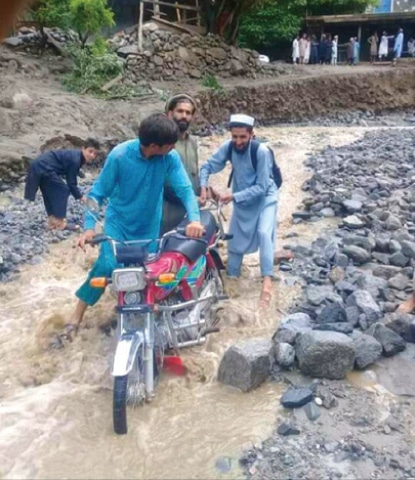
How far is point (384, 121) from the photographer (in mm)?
21156

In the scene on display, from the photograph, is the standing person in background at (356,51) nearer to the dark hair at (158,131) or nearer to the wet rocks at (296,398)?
the dark hair at (158,131)

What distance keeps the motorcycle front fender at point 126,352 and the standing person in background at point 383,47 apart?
81.7 ft

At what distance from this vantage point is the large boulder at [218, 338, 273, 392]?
4255 millimetres

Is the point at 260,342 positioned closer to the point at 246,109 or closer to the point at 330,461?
the point at 330,461

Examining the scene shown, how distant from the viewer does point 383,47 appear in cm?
2592

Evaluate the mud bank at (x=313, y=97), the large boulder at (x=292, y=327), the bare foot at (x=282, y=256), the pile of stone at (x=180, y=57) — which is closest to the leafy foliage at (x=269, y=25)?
the pile of stone at (x=180, y=57)

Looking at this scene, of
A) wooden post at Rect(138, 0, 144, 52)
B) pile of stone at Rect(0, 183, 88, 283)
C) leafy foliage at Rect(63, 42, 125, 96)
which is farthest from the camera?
wooden post at Rect(138, 0, 144, 52)

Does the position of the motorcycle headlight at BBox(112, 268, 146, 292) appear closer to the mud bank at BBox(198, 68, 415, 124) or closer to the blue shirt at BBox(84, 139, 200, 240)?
the blue shirt at BBox(84, 139, 200, 240)

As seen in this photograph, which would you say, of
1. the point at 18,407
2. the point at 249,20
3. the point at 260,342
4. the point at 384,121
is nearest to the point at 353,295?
the point at 260,342

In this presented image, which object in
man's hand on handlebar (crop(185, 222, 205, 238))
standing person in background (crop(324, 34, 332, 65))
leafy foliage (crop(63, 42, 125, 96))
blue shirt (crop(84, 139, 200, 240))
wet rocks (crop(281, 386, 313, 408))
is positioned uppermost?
standing person in background (crop(324, 34, 332, 65))

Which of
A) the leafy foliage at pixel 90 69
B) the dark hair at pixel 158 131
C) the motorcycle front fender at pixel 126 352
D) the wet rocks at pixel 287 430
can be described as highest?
the leafy foliage at pixel 90 69

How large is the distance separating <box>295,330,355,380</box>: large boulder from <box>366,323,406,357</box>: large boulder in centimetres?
37

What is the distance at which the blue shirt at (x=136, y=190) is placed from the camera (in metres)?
4.43

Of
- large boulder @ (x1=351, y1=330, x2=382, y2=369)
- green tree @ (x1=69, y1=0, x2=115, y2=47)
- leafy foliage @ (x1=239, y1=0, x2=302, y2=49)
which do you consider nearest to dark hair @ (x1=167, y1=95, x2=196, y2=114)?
large boulder @ (x1=351, y1=330, x2=382, y2=369)
